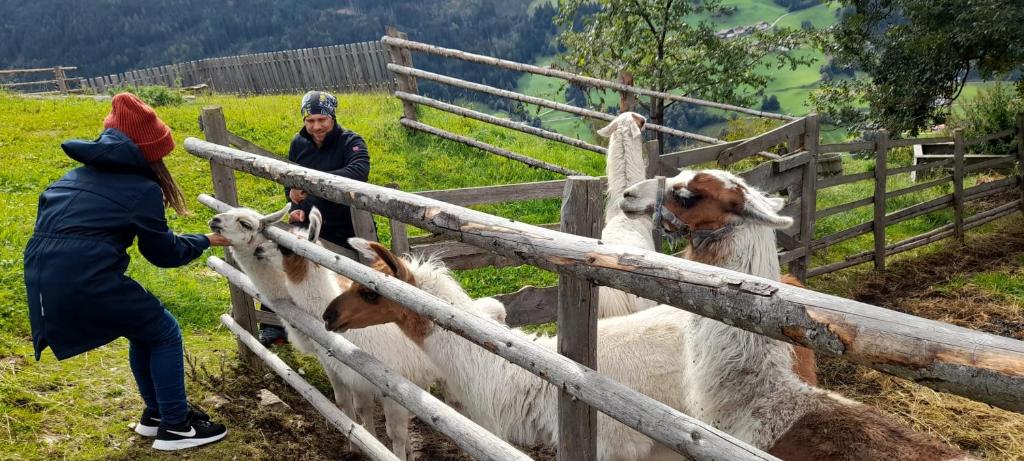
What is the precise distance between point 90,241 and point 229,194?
4.92 ft

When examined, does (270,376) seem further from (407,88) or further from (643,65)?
(643,65)

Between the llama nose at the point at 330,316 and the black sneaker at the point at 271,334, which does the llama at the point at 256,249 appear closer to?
the llama nose at the point at 330,316

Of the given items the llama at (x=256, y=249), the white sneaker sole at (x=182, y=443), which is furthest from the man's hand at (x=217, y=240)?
the white sneaker sole at (x=182, y=443)

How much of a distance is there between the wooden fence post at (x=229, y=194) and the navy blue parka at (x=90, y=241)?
1234 mm

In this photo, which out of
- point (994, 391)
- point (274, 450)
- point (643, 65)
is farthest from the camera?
point (643, 65)

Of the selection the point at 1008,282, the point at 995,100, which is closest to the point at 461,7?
the point at 995,100

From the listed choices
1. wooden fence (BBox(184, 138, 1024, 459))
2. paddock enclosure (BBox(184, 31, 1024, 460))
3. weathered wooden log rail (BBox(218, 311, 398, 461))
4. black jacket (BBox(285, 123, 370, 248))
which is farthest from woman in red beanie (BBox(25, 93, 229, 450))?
black jacket (BBox(285, 123, 370, 248))

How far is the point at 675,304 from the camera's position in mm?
1578

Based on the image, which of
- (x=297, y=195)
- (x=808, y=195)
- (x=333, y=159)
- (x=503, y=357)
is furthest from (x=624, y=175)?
(x=503, y=357)

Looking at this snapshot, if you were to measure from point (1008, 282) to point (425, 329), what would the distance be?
22.8ft

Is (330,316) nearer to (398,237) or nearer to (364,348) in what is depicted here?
(364,348)

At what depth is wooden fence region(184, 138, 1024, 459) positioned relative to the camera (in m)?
1.09

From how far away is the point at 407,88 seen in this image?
10391 mm

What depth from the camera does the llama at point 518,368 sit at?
322 centimetres
